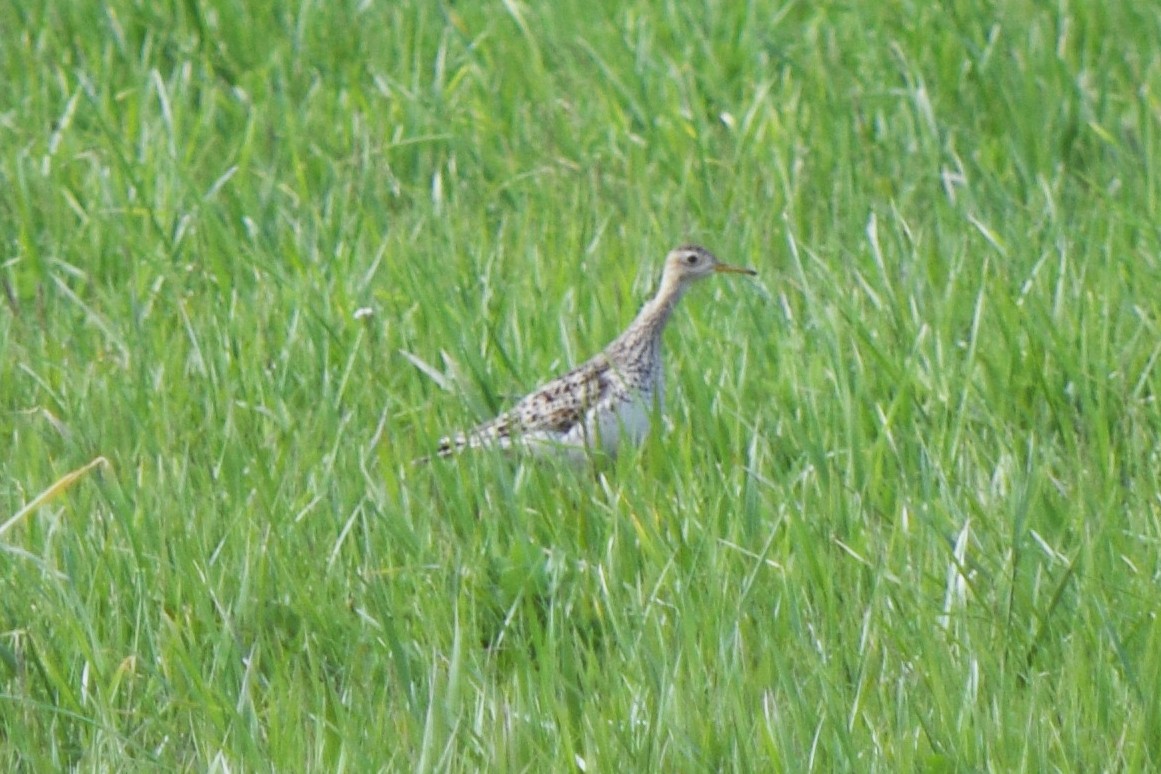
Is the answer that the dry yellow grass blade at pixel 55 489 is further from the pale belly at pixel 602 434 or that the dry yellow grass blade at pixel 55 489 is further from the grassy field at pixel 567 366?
the pale belly at pixel 602 434

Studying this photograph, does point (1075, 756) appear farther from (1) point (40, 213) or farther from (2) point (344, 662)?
(1) point (40, 213)

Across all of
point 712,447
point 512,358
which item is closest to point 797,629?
point 712,447

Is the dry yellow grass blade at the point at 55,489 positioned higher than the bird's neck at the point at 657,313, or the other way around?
the dry yellow grass blade at the point at 55,489

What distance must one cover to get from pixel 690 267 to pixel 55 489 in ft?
6.57

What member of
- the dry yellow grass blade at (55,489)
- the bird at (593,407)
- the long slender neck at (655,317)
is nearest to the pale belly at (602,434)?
the bird at (593,407)

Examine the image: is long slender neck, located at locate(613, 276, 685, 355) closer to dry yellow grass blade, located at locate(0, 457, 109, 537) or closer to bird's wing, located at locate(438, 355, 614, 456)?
bird's wing, located at locate(438, 355, 614, 456)

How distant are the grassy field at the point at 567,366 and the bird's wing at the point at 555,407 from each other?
137 millimetres

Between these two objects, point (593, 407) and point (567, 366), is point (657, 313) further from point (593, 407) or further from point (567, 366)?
point (593, 407)

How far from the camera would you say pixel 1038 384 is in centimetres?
517

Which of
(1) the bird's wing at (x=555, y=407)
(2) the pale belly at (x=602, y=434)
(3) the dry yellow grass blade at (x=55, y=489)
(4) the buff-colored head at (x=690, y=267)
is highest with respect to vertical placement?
(3) the dry yellow grass blade at (x=55, y=489)

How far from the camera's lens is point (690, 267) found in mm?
5855

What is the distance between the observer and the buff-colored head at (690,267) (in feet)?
19.1

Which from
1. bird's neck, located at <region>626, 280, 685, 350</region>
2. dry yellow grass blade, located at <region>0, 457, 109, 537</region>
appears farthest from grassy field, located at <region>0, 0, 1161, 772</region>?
bird's neck, located at <region>626, 280, 685, 350</region>

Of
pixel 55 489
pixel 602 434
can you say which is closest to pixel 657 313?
pixel 602 434
